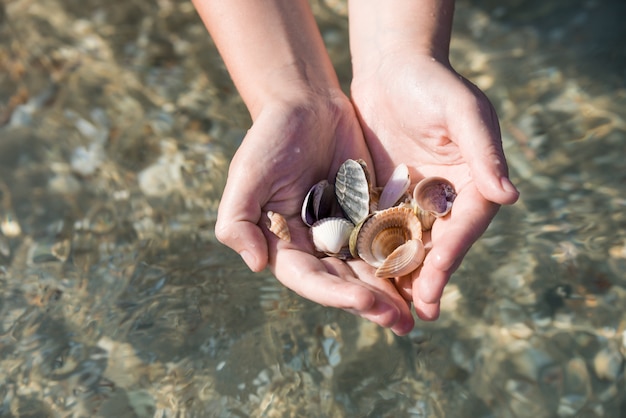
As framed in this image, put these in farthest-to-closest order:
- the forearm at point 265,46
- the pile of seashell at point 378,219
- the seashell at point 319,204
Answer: the forearm at point 265,46 → the seashell at point 319,204 → the pile of seashell at point 378,219

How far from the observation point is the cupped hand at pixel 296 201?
246cm

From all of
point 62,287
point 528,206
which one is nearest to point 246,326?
point 62,287

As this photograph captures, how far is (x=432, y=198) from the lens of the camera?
2.83 meters

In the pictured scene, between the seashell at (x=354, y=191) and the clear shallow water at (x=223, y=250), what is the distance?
76cm

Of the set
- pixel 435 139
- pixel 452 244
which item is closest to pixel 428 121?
pixel 435 139

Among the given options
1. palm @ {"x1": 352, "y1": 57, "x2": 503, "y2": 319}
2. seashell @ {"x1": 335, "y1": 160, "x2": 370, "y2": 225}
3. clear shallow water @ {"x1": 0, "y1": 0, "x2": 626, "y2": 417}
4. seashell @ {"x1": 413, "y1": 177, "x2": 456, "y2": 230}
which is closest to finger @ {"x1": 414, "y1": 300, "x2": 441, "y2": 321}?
palm @ {"x1": 352, "y1": 57, "x2": 503, "y2": 319}

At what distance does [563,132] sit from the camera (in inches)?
167

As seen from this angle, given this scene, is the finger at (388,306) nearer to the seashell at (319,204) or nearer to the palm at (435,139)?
the palm at (435,139)

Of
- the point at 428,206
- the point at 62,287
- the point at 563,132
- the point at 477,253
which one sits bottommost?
the point at 62,287

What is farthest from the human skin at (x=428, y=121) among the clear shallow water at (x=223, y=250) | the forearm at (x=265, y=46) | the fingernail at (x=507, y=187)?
the clear shallow water at (x=223, y=250)

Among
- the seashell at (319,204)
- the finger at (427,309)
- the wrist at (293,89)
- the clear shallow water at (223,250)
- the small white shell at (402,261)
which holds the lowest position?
the clear shallow water at (223,250)

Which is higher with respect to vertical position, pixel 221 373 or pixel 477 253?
pixel 477 253

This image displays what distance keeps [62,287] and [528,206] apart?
2.58 metres

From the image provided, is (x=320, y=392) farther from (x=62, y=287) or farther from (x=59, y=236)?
(x=59, y=236)
